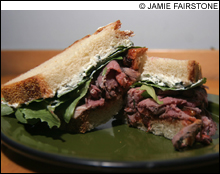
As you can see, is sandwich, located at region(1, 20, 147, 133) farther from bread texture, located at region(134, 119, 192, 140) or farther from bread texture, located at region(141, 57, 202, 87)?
bread texture, located at region(134, 119, 192, 140)

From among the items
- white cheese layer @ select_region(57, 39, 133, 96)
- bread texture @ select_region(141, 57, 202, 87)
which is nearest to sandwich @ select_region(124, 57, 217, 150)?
bread texture @ select_region(141, 57, 202, 87)

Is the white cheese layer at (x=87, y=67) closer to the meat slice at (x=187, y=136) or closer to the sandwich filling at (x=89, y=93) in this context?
the sandwich filling at (x=89, y=93)

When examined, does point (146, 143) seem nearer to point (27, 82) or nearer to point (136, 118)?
point (136, 118)

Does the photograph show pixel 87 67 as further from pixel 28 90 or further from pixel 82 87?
pixel 28 90

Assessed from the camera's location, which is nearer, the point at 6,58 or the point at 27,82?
the point at 27,82

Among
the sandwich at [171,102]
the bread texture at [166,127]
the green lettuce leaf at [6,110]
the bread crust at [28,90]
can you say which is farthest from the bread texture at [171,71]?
the green lettuce leaf at [6,110]

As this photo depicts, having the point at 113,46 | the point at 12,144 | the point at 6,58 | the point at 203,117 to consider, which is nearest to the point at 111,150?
the point at 12,144

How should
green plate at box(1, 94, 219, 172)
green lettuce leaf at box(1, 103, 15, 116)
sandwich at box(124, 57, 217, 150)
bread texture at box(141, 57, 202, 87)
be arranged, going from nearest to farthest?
green plate at box(1, 94, 219, 172) < sandwich at box(124, 57, 217, 150) < bread texture at box(141, 57, 202, 87) < green lettuce leaf at box(1, 103, 15, 116)
